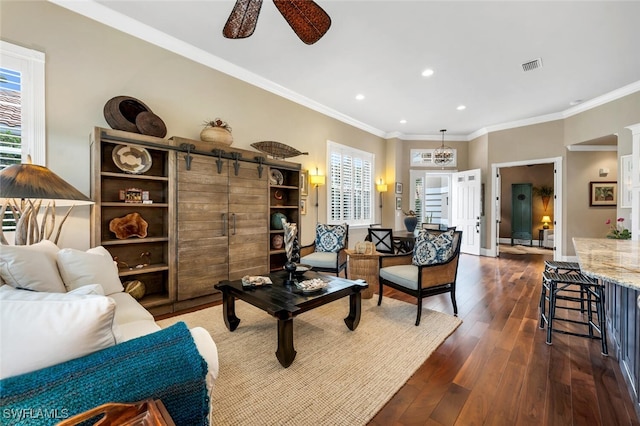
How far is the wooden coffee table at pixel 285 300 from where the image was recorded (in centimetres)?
202

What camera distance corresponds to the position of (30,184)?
1933mm

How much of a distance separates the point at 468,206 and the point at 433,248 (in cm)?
481

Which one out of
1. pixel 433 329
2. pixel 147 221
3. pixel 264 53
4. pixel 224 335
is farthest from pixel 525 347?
pixel 264 53

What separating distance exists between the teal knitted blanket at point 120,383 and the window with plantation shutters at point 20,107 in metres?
2.57

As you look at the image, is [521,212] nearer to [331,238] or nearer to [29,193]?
[331,238]

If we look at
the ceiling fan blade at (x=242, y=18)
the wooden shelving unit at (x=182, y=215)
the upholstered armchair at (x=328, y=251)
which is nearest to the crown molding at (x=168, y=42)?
the wooden shelving unit at (x=182, y=215)

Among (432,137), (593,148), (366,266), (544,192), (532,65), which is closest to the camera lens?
(366,266)

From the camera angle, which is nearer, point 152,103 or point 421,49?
point 152,103

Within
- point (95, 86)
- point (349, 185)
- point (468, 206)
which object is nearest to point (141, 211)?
point (95, 86)

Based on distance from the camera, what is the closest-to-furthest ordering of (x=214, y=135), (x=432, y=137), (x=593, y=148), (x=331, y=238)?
(x=214, y=135) → (x=331, y=238) → (x=593, y=148) → (x=432, y=137)

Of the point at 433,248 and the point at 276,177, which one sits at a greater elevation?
the point at 276,177

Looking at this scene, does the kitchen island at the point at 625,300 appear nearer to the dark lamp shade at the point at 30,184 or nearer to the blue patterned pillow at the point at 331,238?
the blue patterned pillow at the point at 331,238

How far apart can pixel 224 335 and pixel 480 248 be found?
6747 millimetres

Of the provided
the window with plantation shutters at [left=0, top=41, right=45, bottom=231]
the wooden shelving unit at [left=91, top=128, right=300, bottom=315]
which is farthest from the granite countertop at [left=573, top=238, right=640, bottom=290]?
the window with plantation shutters at [left=0, top=41, right=45, bottom=231]
